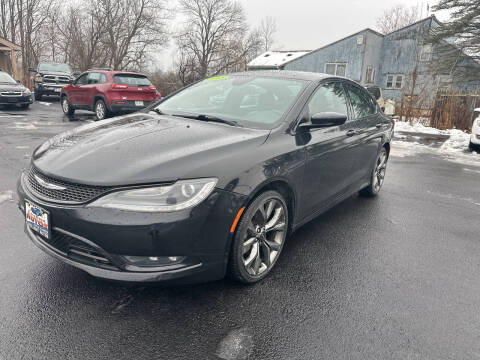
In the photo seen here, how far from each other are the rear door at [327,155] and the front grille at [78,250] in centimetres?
170

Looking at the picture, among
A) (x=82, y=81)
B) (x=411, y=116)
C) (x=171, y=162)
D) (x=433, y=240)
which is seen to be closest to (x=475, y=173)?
(x=433, y=240)

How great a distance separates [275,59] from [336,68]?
9.01m

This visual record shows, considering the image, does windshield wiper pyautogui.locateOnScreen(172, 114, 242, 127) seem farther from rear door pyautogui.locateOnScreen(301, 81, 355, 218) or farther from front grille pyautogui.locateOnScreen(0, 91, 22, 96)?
front grille pyautogui.locateOnScreen(0, 91, 22, 96)

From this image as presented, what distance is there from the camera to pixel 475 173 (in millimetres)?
7191

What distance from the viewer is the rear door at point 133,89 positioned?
10.9 metres

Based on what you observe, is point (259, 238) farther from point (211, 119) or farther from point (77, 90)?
point (77, 90)

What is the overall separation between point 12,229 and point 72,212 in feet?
5.96

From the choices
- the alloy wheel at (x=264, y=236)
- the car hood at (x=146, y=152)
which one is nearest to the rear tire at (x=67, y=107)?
the car hood at (x=146, y=152)

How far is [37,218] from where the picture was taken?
2.33 m

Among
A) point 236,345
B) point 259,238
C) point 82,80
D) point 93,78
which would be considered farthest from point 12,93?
point 236,345

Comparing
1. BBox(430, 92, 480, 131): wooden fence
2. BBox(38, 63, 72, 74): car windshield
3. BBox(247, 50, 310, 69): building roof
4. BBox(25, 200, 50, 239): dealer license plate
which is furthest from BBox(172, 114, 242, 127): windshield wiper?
BBox(247, 50, 310, 69): building roof

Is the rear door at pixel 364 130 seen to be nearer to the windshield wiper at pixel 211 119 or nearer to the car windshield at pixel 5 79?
the windshield wiper at pixel 211 119

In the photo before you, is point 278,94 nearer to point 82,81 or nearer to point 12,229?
point 12,229

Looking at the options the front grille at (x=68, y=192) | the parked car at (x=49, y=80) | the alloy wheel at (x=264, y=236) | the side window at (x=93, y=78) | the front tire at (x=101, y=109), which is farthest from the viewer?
the parked car at (x=49, y=80)
